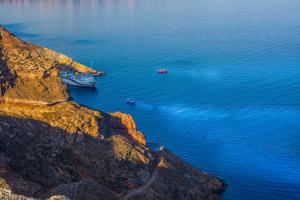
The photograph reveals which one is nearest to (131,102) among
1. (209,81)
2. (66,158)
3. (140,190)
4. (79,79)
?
(79,79)

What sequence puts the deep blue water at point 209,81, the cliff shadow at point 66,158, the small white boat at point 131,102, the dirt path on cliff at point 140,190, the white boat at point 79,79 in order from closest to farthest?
the cliff shadow at point 66,158 < the dirt path on cliff at point 140,190 < the deep blue water at point 209,81 < the small white boat at point 131,102 < the white boat at point 79,79

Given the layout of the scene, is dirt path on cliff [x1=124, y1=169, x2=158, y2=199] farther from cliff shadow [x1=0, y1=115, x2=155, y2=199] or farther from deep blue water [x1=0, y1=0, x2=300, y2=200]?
deep blue water [x1=0, y1=0, x2=300, y2=200]

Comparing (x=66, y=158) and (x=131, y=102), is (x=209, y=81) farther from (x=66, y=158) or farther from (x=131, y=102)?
(x=66, y=158)

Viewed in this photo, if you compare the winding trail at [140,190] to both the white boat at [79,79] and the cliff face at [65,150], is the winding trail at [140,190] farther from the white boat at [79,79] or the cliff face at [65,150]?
the white boat at [79,79]

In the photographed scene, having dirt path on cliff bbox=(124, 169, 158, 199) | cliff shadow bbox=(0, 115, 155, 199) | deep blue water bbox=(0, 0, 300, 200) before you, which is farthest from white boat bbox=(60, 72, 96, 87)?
dirt path on cliff bbox=(124, 169, 158, 199)

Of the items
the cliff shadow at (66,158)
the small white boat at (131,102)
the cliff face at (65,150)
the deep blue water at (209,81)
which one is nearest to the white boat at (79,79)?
the deep blue water at (209,81)

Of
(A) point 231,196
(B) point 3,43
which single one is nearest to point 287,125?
(A) point 231,196
